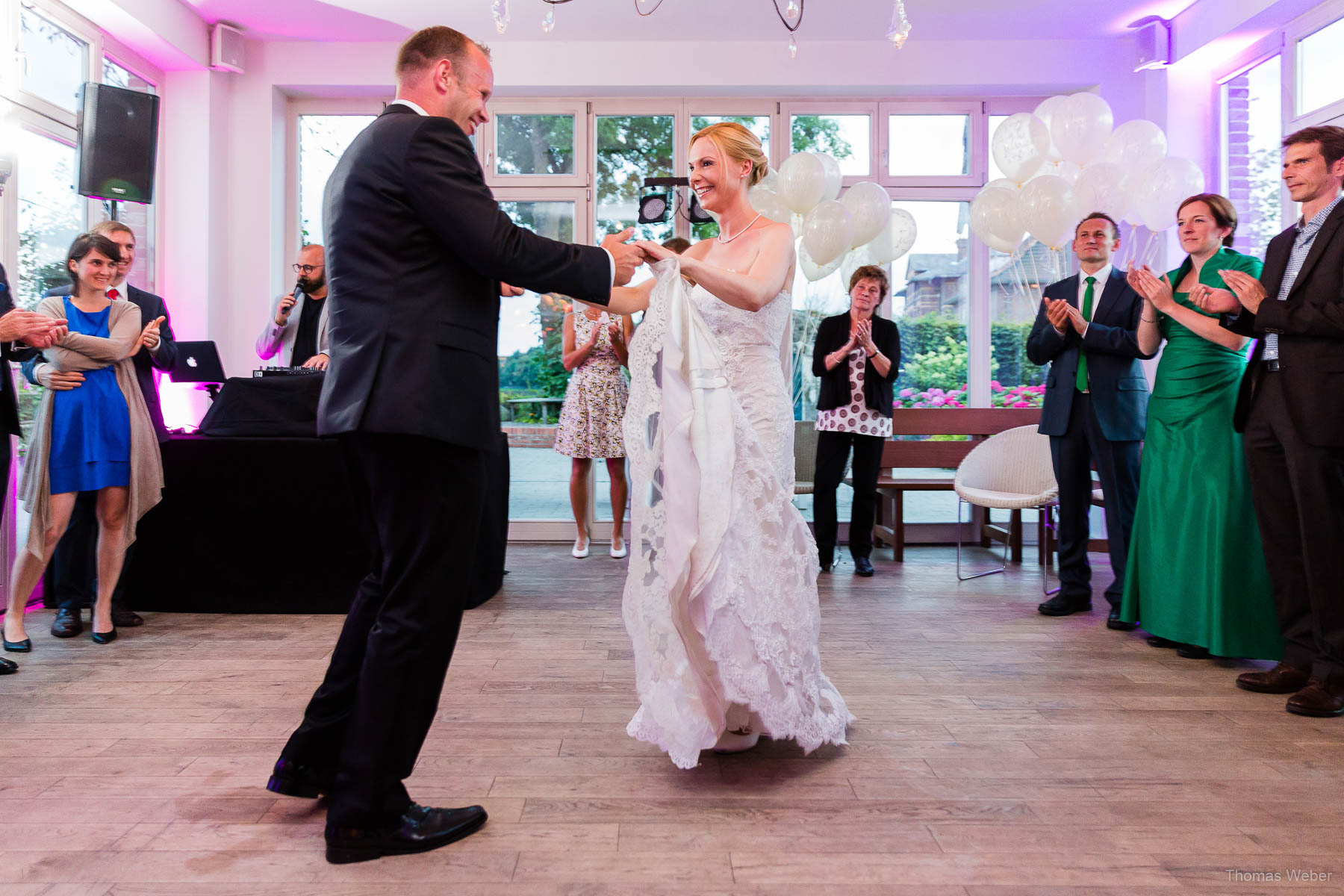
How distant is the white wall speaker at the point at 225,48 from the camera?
18.8ft

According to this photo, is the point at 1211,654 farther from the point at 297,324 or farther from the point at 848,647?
the point at 297,324

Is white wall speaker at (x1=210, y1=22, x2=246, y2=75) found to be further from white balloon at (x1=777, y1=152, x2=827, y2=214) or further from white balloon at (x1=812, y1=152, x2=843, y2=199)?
white balloon at (x1=812, y1=152, x2=843, y2=199)

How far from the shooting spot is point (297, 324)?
4641mm

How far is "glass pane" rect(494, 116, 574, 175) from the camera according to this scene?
21.3ft

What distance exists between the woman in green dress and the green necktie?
1.39 ft

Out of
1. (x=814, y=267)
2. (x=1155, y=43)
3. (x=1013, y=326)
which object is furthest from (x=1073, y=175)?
(x=814, y=267)

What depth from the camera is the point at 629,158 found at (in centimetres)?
651

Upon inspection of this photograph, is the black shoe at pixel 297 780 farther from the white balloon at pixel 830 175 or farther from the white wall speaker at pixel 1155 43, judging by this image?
the white wall speaker at pixel 1155 43

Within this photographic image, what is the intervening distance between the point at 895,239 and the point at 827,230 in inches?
30.2

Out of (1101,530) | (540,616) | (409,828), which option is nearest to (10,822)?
(409,828)

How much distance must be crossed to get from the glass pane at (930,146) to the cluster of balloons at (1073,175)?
117cm

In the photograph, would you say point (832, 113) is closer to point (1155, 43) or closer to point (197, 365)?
point (1155, 43)

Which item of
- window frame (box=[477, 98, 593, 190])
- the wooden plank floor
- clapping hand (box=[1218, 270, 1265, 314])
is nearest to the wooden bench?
the wooden plank floor

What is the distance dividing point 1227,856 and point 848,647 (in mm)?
1829
